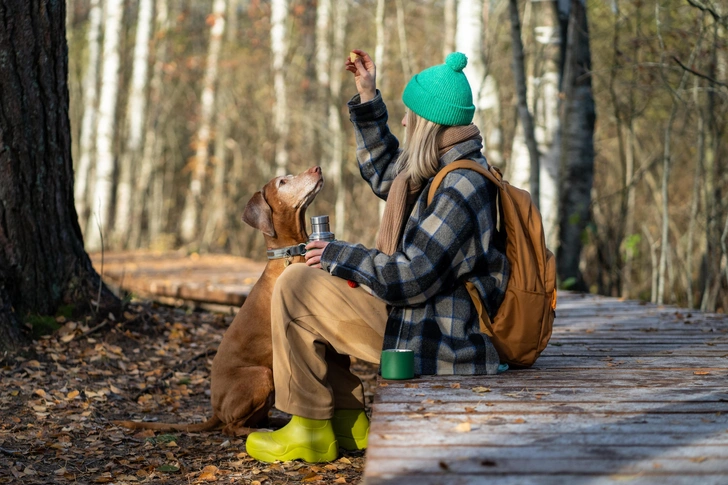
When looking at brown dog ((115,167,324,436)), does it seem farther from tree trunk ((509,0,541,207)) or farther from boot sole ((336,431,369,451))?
tree trunk ((509,0,541,207))

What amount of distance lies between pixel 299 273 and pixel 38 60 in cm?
286

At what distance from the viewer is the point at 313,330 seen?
362 centimetres

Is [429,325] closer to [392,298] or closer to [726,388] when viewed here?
[392,298]

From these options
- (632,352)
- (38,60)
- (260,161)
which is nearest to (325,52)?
(260,161)

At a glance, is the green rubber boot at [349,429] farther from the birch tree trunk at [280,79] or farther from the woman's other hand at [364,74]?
the birch tree trunk at [280,79]

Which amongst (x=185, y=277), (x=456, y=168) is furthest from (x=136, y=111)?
(x=456, y=168)

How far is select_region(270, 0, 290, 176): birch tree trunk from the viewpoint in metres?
16.1

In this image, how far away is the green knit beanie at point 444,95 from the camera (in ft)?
11.5

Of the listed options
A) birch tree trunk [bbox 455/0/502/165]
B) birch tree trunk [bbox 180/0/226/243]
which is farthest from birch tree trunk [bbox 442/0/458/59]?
birch tree trunk [bbox 180/0/226/243]

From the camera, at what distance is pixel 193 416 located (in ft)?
16.1

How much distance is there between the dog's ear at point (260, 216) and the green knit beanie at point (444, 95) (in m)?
1.19

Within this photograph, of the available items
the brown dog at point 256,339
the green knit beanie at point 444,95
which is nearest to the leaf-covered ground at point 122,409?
the brown dog at point 256,339

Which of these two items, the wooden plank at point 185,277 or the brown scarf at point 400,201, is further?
the wooden plank at point 185,277

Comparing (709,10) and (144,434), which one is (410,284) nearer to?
(144,434)
